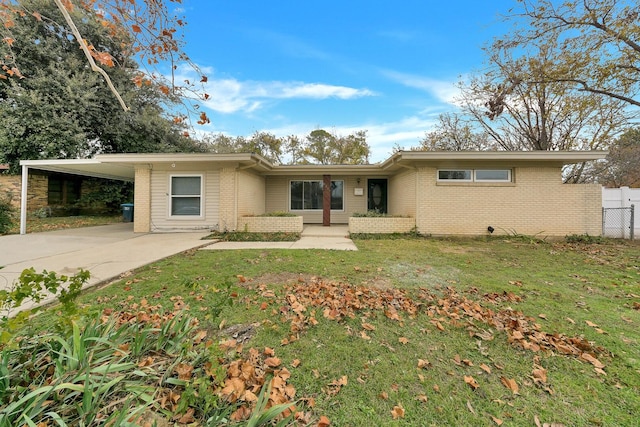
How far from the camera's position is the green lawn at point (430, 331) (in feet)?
6.24

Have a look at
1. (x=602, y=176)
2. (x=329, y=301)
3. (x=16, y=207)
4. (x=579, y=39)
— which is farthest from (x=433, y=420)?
(x=602, y=176)

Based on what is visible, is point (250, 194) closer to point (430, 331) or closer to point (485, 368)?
point (430, 331)

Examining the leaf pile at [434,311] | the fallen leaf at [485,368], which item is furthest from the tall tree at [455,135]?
the fallen leaf at [485,368]

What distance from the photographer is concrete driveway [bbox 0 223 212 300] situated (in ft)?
15.9

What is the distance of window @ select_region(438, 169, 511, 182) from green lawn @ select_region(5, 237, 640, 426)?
14.6ft

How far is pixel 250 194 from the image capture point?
11102mm

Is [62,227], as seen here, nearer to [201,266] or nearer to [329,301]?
[201,266]

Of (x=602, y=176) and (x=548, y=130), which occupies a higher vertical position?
(x=548, y=130)

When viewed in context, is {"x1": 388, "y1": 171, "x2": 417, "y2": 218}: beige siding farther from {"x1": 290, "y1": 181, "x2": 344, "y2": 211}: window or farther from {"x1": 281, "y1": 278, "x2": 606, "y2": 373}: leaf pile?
{"x1": 281, "y1": 278, "x2": 606, "y2": 373}: leaf pile

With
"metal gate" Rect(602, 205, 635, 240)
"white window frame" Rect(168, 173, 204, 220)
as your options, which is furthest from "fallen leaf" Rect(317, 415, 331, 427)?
"metal gate" Rect(602, 205, 635, 240)

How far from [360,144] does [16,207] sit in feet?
67.4

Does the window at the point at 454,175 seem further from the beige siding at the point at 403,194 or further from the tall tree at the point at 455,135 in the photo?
the tall tree at the point at 455,135

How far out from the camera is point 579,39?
745 centimetres

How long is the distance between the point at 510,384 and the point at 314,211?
455 inches
